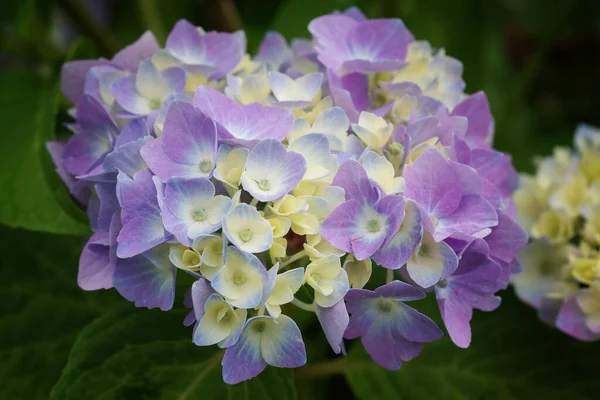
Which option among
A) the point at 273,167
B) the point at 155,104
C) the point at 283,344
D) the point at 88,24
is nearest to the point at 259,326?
the point at 283,344

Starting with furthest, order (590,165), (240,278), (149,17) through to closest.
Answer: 1. (149,17)
2. (590,165)
3. (240,278)

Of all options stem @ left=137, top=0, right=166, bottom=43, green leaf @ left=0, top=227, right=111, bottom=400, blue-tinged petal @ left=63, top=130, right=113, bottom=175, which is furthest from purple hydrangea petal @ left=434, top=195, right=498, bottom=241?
stem @ left=137, top=0, right=166, bottom=43

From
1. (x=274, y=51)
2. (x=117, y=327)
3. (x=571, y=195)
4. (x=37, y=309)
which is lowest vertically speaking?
(x=37, y=309)

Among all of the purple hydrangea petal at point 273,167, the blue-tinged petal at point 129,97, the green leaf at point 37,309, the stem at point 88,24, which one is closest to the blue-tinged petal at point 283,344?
the purple hydrangea petal at point 273,167

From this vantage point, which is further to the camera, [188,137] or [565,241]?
[565,241]

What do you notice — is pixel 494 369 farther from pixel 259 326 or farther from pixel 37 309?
pixel 37 309

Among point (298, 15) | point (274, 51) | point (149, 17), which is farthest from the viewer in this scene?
point (149, 17)

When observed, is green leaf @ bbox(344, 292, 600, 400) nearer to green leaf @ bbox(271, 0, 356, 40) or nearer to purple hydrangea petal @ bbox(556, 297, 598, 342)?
purple hydrangea petal @ bbox(556, 297, 598, 342)
